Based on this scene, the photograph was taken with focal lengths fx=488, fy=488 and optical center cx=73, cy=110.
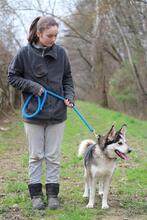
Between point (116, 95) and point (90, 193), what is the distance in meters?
26.6

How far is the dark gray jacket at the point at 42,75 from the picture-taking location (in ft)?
19.3

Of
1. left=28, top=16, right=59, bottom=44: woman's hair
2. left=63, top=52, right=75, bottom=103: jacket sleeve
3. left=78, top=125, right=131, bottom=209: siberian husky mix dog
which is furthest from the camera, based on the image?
left=63, top=52, right=75, bottom=103: jacket sleeve

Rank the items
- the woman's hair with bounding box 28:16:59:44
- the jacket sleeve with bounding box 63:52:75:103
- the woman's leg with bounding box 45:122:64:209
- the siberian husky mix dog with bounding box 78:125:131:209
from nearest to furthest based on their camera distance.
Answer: the woman's hair with bounding box 28:16:59:44 < the siberian husky mix dog with bounding box 78:125:131:209 < the woman's leg with bounding box 45:122:64:209 < the jacket sleeve with bounding box 63:52:75:103

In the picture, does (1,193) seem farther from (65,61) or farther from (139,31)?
(139,31)

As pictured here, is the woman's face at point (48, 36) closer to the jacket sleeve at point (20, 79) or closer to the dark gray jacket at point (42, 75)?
the dark gray jacket at point (42, 75)

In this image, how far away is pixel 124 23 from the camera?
28.7 meters

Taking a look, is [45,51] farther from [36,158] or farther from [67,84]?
[36,158]

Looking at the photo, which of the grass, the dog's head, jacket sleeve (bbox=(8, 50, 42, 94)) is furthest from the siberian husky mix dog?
jacket sleeve (bbox=(8, 50, 42, 94))

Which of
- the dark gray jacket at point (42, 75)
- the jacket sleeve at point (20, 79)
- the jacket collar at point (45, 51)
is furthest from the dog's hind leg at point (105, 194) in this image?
the jacket collar at point (45, 51)

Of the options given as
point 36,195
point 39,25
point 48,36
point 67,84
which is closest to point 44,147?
point 36,195

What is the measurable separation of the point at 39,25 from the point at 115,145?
1.70 metres

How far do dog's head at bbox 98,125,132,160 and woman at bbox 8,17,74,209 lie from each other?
0.59m

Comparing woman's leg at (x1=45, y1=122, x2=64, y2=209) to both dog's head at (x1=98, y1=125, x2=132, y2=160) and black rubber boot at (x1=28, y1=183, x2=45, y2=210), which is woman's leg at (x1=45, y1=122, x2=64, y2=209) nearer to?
black rubber boot at (x1=28, y1=183, x2=45, y2=210)

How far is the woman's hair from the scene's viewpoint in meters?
5.75
